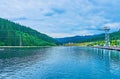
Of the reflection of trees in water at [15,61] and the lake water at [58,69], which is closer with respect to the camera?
the lake water at [58,69]

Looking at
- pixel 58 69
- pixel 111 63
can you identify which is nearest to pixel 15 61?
pixel 58 69

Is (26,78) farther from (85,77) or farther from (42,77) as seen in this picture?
(85,77)

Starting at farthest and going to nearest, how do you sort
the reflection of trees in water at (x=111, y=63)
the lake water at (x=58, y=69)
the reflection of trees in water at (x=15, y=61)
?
the reflection of trees in water at (x=15, y=61)
the reflection of trees in water at (x=111, y=63)
the lake water at (x=58, y=69)

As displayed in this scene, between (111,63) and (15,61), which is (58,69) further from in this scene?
(15,61)

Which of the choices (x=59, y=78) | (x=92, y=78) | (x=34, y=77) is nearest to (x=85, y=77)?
(x=92, y=78)

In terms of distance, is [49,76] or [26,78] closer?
[26,78]

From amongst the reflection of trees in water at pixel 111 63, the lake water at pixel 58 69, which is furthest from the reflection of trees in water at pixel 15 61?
the reflection of trees in water at pixel 111 63

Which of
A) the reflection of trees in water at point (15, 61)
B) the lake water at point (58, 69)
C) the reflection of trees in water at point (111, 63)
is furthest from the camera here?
the reflection of trees in water at point (15, 61)

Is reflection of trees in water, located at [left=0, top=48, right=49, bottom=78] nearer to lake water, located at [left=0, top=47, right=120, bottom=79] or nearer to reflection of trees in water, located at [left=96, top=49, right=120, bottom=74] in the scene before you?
lake water, located at [left=0, top=47, right=120, bottom=79]

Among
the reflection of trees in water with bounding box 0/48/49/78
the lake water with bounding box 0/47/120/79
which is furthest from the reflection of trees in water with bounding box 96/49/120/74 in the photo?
the reflection of trees in water with bounding box 0/48/49/78

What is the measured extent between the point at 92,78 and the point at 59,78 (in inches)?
222

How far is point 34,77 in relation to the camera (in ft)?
156

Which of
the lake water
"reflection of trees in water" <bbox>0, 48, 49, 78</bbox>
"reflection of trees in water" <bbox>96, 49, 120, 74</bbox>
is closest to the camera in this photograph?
the lake water

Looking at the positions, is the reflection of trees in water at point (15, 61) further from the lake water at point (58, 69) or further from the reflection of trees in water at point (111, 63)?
the reflection of trees in water at point (111, 63)
